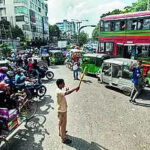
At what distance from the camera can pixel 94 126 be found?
6.25 metres

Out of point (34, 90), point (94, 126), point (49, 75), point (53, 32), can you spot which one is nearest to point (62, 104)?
point (94, 126)

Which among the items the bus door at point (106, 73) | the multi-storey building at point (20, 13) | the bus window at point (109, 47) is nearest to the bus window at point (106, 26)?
the bus window at point (109, 47)

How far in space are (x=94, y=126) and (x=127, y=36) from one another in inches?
371

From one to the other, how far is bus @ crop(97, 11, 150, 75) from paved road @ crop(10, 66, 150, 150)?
15.2ft

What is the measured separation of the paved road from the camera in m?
5.18

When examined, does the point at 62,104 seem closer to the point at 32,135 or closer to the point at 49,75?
the point at 32,135

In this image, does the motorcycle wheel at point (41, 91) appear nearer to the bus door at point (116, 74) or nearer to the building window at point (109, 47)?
the bus door at point (116, 74)

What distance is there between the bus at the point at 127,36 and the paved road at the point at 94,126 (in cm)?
464

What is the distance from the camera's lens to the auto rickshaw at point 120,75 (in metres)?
9.50

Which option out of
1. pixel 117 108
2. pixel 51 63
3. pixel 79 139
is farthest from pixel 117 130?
pixel 51 63

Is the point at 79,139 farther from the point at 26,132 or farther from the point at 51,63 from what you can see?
the point at 51,63

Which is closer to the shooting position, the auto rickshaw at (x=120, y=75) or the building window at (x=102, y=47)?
the auto rickshaw at (x=120, y=75)

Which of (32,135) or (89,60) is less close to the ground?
(89,60)

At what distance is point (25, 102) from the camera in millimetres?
6520
